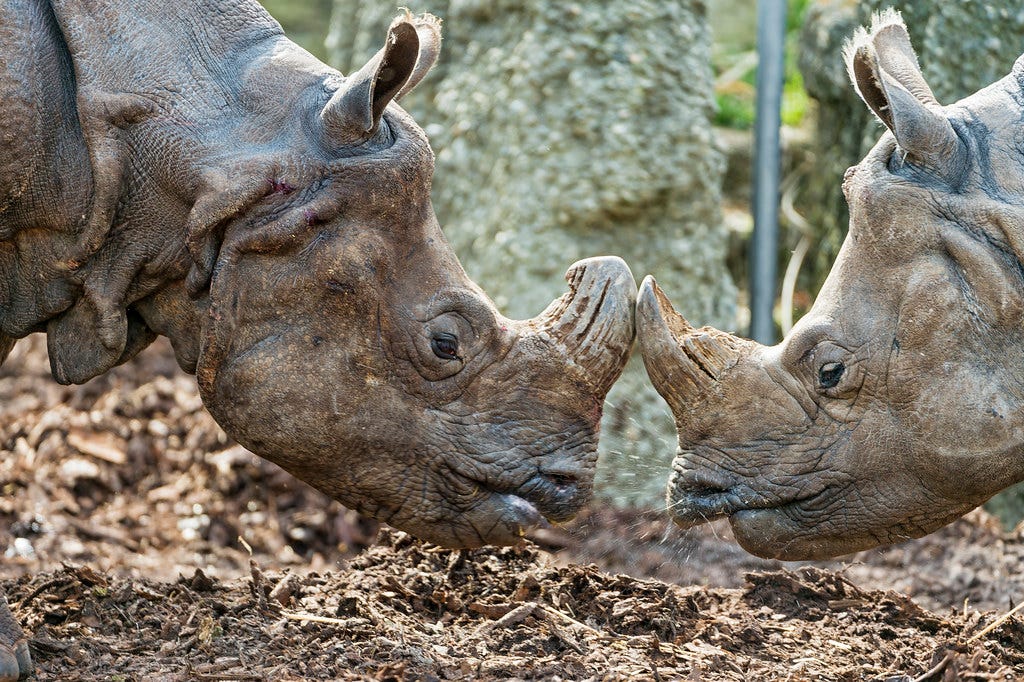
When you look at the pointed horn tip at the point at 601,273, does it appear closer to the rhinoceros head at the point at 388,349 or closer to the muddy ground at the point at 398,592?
the rhinoceros head at the point at 388,349

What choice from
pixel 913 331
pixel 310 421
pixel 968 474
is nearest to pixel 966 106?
pixel 913 331

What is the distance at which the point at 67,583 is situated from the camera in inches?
226

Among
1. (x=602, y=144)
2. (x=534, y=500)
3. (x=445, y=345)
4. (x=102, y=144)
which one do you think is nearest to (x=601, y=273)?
(x=445, y=345)

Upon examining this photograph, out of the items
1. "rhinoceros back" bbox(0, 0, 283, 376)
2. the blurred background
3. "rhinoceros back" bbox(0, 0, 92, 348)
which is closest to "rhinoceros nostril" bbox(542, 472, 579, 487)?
"rhinoceros back" bbox(0, 0, 283, 376)

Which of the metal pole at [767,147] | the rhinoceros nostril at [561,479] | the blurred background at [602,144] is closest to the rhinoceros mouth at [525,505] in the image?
the rhinoceros nostril at [561,479]

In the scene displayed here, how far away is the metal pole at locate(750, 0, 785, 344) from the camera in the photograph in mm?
9234

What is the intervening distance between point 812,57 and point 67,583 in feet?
20.9

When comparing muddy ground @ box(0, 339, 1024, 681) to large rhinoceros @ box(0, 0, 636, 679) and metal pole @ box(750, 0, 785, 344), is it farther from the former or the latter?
metal pole @ box(750, 0, 785, 344)

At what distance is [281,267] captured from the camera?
500 centimetres

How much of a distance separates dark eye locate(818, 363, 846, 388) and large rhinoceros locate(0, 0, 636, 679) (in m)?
0.74

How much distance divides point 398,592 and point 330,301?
1438 mm

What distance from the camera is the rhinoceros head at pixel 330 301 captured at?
4.97 meters

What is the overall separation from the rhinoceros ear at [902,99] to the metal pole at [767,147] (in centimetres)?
360

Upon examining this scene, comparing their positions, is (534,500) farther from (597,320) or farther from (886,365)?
(886,365)
